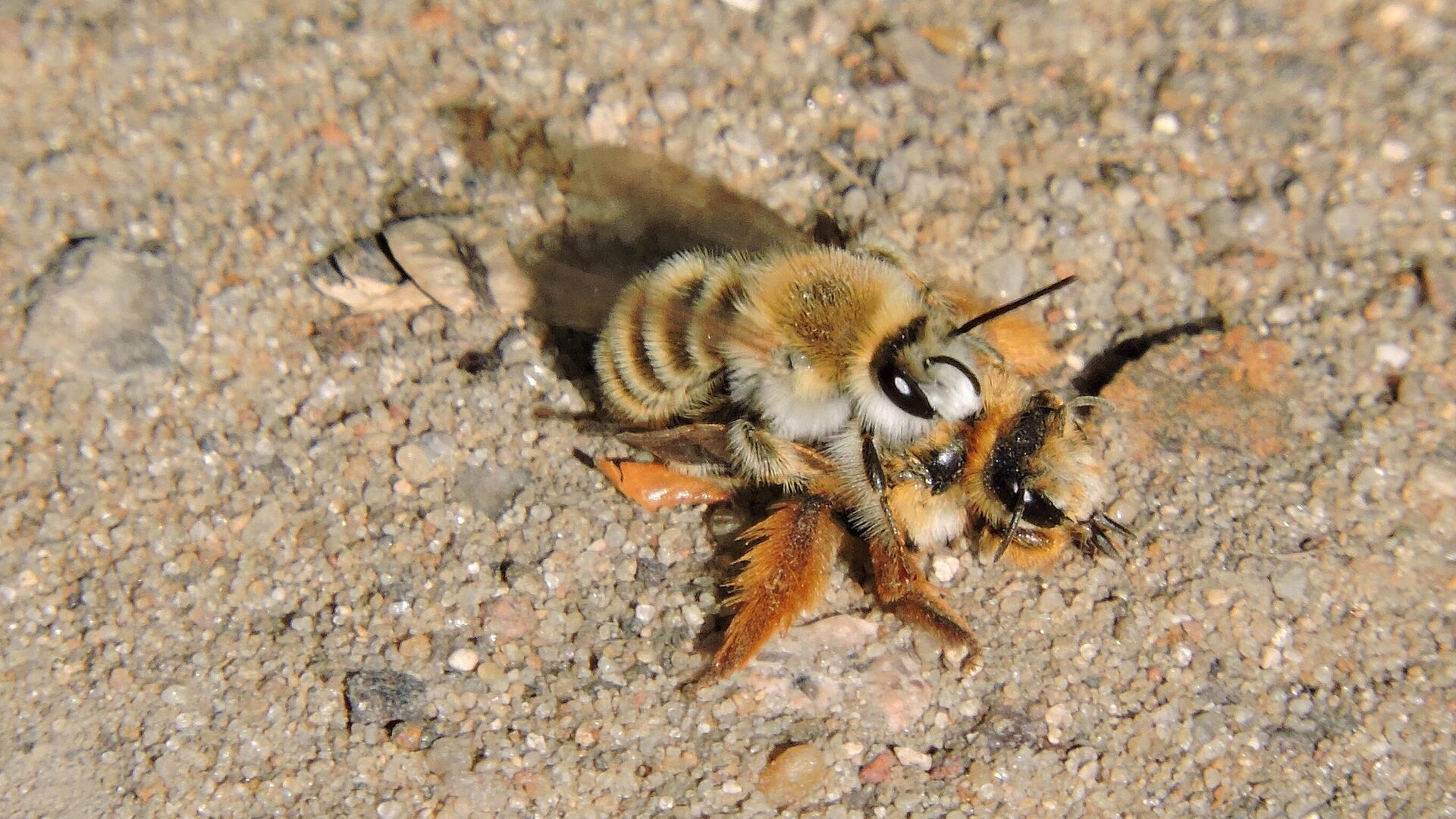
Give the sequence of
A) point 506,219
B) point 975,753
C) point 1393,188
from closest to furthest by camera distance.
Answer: point 975,753 → point 506,219 → point 1393,188

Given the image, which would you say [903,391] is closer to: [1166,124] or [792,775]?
[792,775]

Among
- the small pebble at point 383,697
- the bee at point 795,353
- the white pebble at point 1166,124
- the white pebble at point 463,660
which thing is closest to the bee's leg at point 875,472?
the bee at point 795,353

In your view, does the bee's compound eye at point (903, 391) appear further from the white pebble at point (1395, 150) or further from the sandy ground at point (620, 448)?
the white pebble at point (1395, 150)

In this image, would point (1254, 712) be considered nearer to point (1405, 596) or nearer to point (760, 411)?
point (1405, 596)

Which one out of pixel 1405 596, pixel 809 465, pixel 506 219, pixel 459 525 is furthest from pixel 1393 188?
pixel 459 525

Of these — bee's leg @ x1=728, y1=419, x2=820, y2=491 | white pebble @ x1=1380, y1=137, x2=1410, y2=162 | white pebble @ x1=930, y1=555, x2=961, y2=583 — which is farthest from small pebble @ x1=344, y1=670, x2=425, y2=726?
white pebble @ x1=1380, y1=137, x2=1410, y2=162
